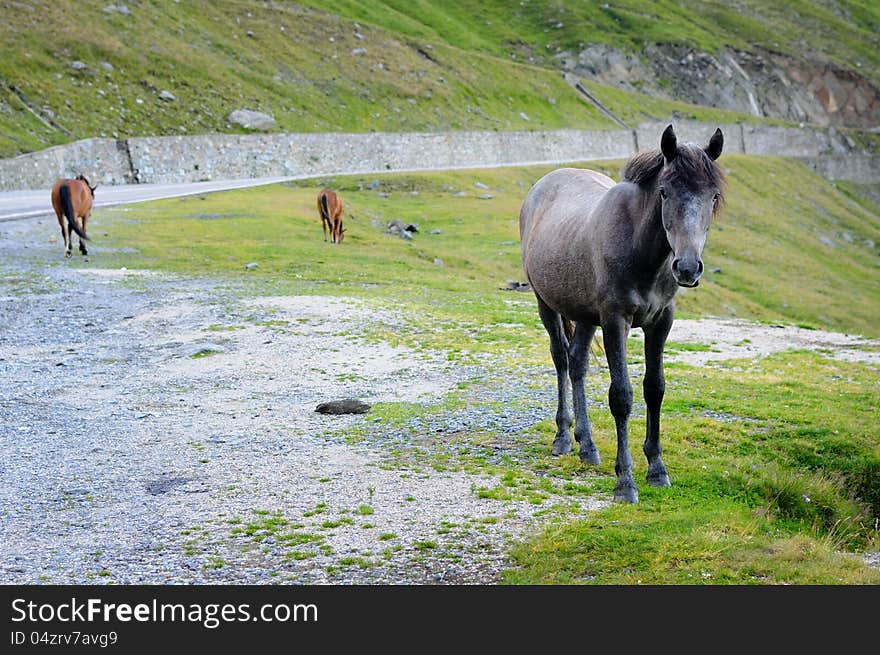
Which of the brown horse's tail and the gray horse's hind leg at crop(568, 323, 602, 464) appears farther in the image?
the brown horse's tail

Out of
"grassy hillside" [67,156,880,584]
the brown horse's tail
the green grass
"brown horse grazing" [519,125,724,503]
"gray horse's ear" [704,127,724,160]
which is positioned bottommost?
the green grass

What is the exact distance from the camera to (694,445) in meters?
10.8

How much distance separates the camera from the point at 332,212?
32.9 m

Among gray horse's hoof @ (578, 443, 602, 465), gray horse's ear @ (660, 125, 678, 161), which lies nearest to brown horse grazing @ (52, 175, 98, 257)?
gray horse's hoof @ (578, 443, 602, 465)

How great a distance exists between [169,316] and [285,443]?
9.09 m

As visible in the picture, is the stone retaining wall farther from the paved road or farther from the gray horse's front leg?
the gray horse's front leg

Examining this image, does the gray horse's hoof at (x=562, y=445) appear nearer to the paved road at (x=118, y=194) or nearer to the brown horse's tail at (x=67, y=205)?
the brown horse's tail at (x=67, y=205)

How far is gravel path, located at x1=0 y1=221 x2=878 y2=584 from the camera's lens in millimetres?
7328

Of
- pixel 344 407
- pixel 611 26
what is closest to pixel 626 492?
pixel 344 407

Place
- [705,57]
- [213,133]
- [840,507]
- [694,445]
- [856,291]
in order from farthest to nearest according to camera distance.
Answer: [705,57], [213,133], [856,291], [694,445], [840,507]

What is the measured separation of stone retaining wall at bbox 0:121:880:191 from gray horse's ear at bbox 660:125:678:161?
30.8 meters
